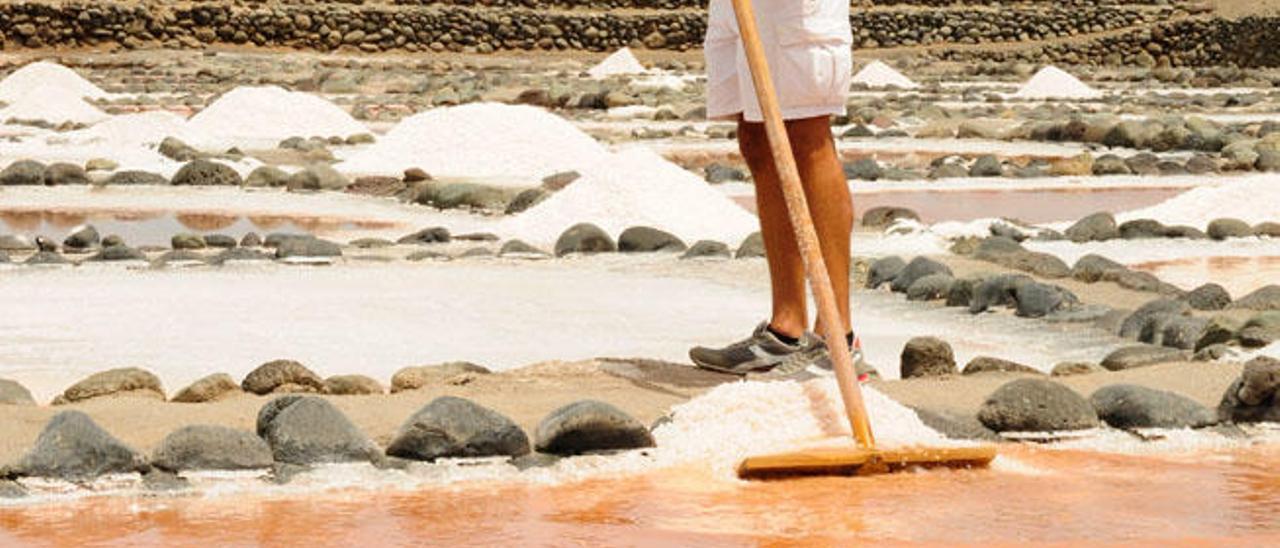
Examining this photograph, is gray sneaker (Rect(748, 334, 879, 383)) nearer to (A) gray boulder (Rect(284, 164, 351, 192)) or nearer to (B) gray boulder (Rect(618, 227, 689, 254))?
(B) gray boulder (Rect(618, 227, 689, 254))

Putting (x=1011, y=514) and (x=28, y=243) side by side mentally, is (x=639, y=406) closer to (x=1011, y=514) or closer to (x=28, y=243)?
(x=1011, y=514)

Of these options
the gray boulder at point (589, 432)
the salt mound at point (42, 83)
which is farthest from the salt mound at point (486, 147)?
the salt mound at point (42, 83)

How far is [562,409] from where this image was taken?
3.98 meters

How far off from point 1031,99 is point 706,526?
758 inches

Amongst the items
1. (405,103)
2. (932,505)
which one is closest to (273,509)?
(932,505)

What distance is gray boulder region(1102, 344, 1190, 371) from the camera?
16.1ft

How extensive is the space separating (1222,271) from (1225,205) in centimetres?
145

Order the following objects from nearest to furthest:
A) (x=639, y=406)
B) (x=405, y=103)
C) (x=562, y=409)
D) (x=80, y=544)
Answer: (x=80, y=544) → (x=562, y=409) → (x=639, y=406) → (x=405, y=103)

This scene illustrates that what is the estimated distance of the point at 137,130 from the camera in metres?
14.3

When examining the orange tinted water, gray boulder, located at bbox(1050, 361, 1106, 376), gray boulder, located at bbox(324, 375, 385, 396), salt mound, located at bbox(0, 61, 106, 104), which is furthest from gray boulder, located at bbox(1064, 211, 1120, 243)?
salt mound, located at bbox(0, 61, 106, 104)

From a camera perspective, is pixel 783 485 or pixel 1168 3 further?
pixel 1168 3

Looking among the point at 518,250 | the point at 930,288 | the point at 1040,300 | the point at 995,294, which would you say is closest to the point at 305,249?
the point at 518,250

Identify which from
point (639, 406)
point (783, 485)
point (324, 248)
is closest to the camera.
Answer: point (783, 485)

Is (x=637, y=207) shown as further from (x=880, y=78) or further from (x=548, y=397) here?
(x=880, y=78)
